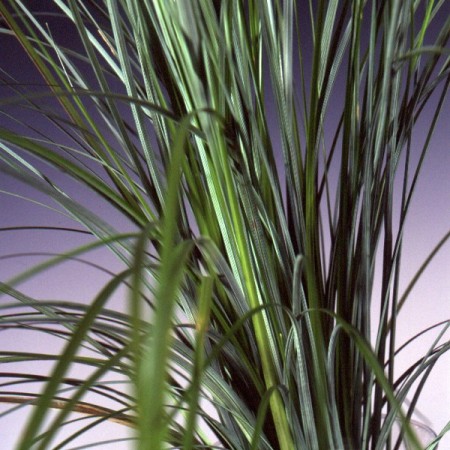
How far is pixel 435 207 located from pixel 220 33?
33.0 inches

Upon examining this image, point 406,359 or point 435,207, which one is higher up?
point 435,207

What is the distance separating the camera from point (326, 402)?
15.2 inches

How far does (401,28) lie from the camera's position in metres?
0.44

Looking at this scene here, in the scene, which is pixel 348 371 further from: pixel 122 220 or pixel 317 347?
pixel 122 220

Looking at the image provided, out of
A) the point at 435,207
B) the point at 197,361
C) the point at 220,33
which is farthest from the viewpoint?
the point at 435,207

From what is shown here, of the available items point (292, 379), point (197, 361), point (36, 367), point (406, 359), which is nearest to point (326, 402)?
point (292, 379)

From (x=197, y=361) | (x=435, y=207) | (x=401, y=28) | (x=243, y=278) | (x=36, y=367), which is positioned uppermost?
(x=435, y=207)

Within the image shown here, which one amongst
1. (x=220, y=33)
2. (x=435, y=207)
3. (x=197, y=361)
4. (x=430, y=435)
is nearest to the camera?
(x=197, y=361)

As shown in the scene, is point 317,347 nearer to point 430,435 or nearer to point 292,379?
point 292,379

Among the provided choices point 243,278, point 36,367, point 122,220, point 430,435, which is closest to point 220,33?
point 243,278

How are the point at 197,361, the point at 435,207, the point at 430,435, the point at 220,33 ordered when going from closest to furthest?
1. the point at 197,361
2. the point at 220,33
3. the point at 430,435
4. the point at 435,207

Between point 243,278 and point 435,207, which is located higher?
point 435,207

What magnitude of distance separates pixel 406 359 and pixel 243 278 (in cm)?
80

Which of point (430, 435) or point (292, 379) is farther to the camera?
point (430, 435)
